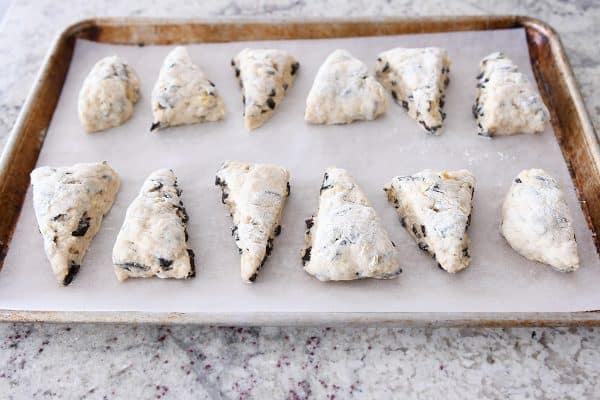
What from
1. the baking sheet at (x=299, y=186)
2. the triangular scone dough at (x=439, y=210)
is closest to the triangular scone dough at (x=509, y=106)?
the baking sheet at (x=299, y=186)

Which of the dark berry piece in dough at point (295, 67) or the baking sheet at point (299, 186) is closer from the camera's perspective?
the baking sheet at point (299, 186)

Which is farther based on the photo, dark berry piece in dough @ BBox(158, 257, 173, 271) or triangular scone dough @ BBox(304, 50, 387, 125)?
triangular scone dough @ BBox(304, 50, 387, 125)

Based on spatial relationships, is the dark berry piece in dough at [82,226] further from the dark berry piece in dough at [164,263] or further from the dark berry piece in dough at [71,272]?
the dark berry piece in dough at [164,263]

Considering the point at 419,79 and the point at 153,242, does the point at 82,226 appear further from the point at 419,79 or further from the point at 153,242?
the point at 419,79

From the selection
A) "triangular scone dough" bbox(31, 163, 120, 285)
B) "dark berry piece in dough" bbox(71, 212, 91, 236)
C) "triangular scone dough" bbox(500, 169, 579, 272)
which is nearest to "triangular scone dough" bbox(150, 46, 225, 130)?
"triangular scone dough" bbox(31, 163, 120, 285)

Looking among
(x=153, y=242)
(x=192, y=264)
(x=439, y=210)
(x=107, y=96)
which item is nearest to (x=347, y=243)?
(x=439, y=210)

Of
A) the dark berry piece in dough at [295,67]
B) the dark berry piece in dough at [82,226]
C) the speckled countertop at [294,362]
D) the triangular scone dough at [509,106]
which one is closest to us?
the speckled countertop at [294,362]

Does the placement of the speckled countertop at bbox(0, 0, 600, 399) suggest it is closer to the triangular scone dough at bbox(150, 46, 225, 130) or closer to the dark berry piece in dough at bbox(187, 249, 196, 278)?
the dark berry piece in dough at bbox(187, 249, 196, 278)
